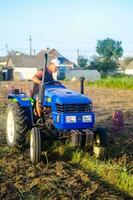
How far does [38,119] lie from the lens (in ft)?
27.4

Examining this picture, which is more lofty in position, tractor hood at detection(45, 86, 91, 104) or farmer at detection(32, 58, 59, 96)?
farmer at detection(32, 58, 59, 96)

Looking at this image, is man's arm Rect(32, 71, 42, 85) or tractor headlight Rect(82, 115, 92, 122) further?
man's arm Rect(32, 71, 42, 85)

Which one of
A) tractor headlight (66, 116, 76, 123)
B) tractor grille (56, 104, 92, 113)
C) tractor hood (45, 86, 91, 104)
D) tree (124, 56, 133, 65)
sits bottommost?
tractor headlight (66, 116, 76, 123)

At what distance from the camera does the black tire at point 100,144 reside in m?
7.71

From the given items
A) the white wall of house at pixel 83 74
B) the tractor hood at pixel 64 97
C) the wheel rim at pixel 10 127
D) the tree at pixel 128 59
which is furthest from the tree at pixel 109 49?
the tractor hood at pixel 64 97

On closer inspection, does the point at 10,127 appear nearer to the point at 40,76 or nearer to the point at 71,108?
the point at 40,76

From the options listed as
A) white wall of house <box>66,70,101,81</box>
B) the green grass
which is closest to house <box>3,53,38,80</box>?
white wall of house <box>66,70,101,81</box>

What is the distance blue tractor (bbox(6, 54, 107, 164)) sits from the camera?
754 centimetres

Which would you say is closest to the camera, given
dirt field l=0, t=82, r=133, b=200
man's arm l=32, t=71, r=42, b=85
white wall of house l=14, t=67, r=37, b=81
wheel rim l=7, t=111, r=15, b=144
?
dirt field l=0, t=82, r=133, b=200

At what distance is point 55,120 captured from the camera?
7730 millimetres

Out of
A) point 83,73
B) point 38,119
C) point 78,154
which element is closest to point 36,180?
point 78,154

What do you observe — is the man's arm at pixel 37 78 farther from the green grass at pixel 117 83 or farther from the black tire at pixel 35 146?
the green grass at pixel 117 83

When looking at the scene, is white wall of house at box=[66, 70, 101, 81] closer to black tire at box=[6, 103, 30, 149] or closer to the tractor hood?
black tire at box=[6, 103, 30, 149]

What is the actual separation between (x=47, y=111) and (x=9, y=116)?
4.21 feet
